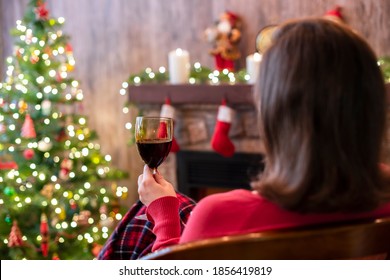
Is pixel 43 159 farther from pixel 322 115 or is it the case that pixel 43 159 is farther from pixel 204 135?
pixel 322 115

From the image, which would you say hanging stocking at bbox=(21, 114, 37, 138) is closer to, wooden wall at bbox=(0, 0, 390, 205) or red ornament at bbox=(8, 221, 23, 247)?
red ornament at bbox=(8, 221, 23, 247)

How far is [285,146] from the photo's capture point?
1.19m

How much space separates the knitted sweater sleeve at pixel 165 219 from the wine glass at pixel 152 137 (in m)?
0.10

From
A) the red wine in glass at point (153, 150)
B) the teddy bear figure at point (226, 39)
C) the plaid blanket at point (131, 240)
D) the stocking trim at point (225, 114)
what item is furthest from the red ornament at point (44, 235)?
the red wine in glass at point (153, 150)

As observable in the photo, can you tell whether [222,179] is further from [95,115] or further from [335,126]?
[335,126]

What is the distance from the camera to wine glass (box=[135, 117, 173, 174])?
1.46 metres

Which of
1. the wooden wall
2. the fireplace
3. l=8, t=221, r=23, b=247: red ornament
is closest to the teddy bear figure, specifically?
the wooden wall

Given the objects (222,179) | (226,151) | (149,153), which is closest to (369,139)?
(149,153)

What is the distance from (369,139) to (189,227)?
37 centimetres

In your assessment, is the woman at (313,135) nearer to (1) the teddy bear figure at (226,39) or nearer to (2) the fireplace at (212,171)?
(2) the fireplace at (212,171)

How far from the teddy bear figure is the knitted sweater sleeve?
2.36m

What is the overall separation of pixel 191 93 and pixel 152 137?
209 cm

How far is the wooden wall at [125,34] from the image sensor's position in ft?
12.2

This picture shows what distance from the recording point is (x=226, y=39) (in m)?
3.69
